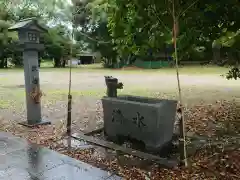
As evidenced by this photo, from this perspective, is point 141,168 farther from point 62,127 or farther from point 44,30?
point 44,30

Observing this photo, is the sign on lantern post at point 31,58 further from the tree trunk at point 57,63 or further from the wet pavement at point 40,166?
the tree trunk at point 57,63

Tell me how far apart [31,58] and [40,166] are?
279 centimetres

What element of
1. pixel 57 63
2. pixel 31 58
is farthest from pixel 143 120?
pixel 57 63

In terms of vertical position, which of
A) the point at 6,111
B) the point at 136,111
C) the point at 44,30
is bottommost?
the point at 6,111

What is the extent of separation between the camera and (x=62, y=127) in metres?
5.91

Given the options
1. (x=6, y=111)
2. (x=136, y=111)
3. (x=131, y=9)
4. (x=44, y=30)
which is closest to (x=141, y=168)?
(x=136, y=111)

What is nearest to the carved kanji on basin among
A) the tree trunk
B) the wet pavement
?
the wet pavement

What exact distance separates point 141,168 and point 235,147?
1808 mm

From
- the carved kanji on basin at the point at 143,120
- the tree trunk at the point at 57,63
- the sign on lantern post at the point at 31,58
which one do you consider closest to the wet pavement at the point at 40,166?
the carved kanji on basin at the point at 143,120

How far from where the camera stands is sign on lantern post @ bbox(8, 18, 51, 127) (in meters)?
5.66

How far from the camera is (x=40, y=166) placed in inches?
148

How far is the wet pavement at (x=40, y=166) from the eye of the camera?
11.3ft

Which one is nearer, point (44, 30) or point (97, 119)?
point (44, 30)

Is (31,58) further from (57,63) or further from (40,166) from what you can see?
(57,63)
